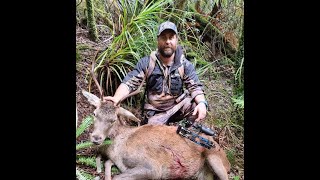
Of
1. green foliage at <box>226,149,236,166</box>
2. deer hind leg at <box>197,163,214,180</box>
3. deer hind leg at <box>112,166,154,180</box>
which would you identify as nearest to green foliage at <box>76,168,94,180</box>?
deer hind leg at <box>112,166,154,180</box>

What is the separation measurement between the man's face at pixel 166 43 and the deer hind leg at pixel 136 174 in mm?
1202

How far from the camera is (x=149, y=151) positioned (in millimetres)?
5539

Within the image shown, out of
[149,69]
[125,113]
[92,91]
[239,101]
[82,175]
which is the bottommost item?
[82,175]

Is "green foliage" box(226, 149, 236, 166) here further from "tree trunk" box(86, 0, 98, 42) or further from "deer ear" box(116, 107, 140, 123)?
"tree trunk" box(86, 0, 98, 42)

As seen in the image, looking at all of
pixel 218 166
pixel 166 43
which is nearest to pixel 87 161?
pixel 218 166

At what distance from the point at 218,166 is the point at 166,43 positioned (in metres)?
1.35

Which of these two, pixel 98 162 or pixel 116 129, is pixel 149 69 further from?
pixel 98 162

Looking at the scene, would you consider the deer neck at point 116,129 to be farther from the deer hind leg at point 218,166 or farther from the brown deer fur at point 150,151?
the deer hind leg at point 218,166

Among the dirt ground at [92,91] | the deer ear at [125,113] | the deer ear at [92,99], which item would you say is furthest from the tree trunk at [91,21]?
the deer ear at [125,113]

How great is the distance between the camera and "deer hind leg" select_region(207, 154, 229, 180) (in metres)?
5.57

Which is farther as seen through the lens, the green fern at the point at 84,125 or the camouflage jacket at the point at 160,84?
the camouflage jacket at the point at 160,84

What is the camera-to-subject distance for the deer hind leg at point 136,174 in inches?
213

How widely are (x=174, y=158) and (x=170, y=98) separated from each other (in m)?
0.62

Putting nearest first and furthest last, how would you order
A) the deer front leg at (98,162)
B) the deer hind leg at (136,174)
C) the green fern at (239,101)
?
the deer hind leg at (136,174), the deer front leg at (98,162), the green fern at (239,101)
